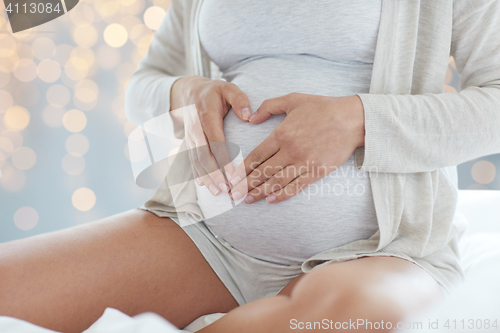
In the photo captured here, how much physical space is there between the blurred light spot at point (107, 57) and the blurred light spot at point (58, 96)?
7.7 inches

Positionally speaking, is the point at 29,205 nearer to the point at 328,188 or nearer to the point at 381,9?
the point at 328,188

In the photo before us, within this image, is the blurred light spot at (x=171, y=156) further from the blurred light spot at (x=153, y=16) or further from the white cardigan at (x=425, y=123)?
the blurred light spot at (x=153, y=16)

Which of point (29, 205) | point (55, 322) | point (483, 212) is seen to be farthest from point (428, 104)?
point (29, 205)

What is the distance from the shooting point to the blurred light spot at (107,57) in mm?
1478

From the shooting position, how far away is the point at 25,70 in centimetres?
142

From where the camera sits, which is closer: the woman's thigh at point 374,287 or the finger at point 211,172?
the woman's thigh at point 374,287

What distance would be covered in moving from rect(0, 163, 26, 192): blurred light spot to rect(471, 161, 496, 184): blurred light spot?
192 centimetres

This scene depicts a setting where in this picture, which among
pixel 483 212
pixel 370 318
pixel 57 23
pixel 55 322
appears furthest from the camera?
pixel 57 23

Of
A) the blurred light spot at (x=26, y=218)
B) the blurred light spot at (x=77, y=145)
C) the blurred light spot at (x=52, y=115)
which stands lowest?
the blurred light spot at (x=26, y=218)

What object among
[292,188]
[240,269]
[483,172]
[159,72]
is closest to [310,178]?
[292,188]

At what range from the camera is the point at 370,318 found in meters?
0.38

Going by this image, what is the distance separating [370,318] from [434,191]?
0.31 metres

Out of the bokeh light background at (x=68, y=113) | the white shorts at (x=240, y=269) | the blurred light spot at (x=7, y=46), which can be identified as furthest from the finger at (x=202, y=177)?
the blurred light spot at (x=7, y=46)

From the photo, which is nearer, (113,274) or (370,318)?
(370,318)
